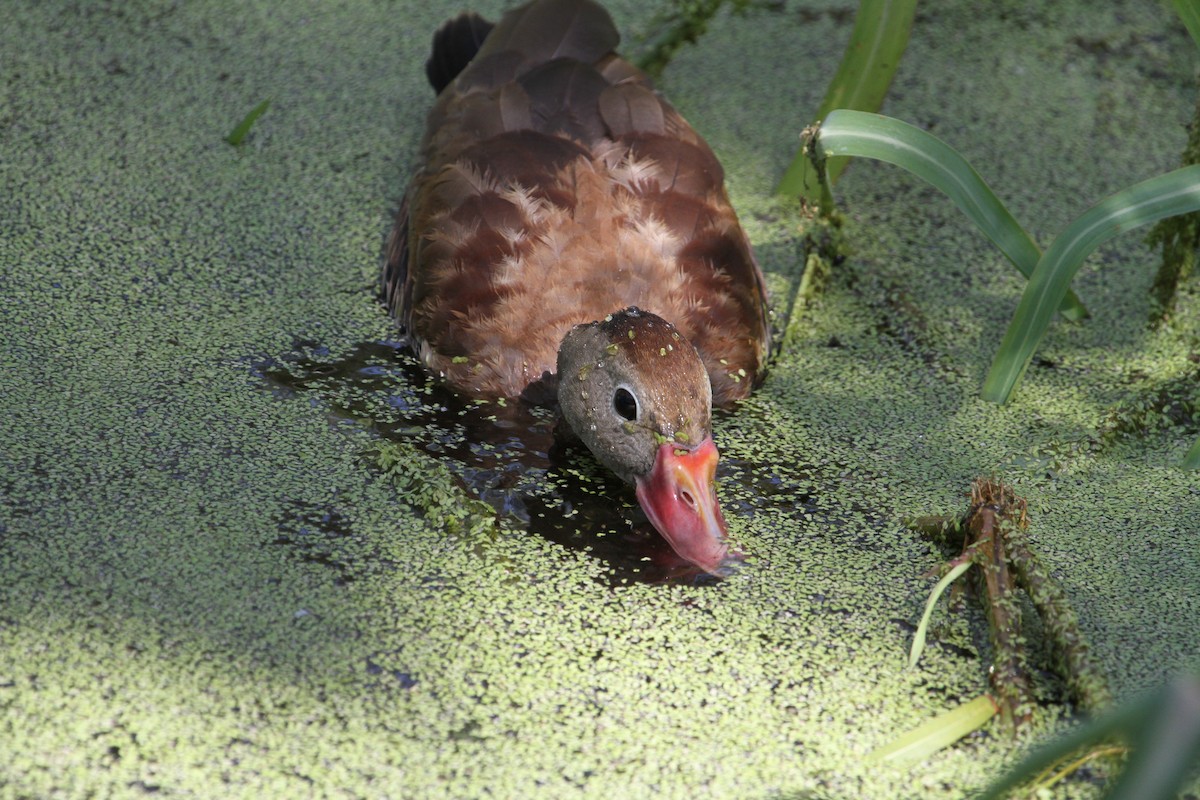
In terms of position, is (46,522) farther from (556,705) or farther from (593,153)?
Answer: (593,153)

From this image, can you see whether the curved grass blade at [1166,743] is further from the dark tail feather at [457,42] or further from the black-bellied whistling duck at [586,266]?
the dark tail feather at [457,42]

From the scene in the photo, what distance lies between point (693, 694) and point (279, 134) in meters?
2.22

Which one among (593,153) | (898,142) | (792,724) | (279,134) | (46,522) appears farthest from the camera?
(279,134)

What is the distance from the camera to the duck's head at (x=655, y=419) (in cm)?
232

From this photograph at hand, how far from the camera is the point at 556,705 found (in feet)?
6.39

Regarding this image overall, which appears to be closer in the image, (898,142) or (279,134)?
A: (898,142)

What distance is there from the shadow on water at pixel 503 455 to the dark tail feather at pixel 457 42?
3.26ft

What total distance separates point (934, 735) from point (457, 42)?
235cm

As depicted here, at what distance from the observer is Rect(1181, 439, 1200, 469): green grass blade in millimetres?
2508

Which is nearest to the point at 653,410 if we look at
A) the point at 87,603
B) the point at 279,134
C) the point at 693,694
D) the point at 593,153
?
the point at 693,694

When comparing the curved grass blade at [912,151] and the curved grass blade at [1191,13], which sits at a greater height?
the curved grass blade at [1191,13]

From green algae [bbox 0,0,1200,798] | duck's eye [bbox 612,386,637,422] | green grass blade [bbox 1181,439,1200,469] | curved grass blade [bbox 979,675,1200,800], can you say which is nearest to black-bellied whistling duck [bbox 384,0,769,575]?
duck's eye [bbox 612,386,637,422]

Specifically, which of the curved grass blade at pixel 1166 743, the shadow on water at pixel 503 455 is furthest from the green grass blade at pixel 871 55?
the curved grass blade at pixel 1166 743

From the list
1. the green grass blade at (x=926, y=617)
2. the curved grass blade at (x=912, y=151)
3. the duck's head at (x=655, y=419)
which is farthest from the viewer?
the curved grass blade at (x=912, y=151)
